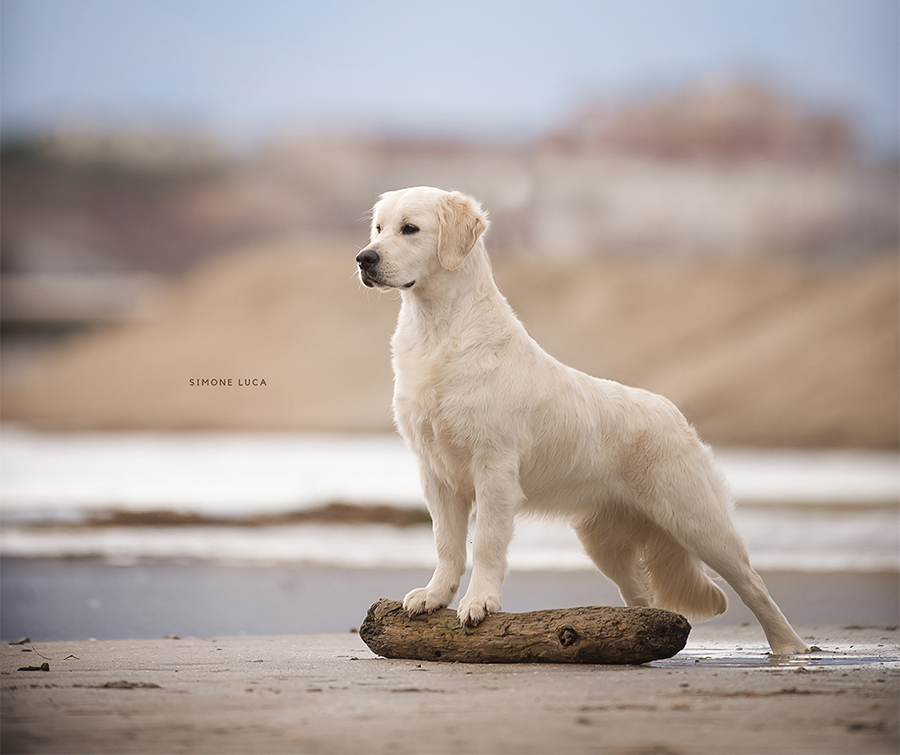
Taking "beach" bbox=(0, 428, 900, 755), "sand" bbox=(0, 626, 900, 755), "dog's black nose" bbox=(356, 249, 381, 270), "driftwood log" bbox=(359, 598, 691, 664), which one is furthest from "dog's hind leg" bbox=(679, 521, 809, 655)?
"dog's black nose" bbox=(356, 249, 381, 270)

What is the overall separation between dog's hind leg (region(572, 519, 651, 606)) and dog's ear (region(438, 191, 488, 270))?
1.60 metres

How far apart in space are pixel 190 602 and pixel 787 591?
14.5 feet

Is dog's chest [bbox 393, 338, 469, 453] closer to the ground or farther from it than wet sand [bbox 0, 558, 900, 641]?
farther from it

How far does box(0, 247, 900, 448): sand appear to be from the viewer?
2923 centimetres

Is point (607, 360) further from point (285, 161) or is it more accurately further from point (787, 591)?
point (787, 591)

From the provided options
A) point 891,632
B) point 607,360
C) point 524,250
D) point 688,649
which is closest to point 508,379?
point 688,649

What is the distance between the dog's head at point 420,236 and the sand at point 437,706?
1.75 meters

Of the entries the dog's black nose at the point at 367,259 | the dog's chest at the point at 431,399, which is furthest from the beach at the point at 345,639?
the dog's black nose at the point at 367,259

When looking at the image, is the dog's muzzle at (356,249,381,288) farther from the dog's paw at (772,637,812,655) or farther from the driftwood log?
the dog's paw at (772,637,812,655)

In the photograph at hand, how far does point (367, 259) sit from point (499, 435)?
3.27 ft

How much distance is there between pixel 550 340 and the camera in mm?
28125

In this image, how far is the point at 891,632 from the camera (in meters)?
5.27

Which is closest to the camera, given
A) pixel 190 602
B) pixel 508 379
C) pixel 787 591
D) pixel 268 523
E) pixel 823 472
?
pixel 508 379

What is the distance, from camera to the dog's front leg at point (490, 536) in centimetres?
398
